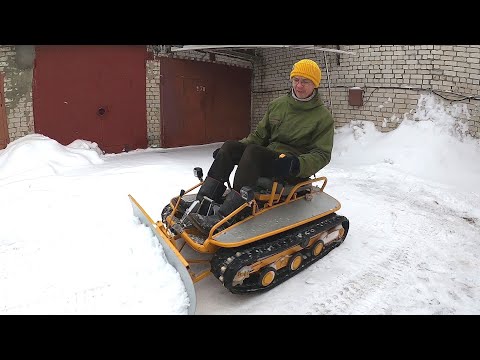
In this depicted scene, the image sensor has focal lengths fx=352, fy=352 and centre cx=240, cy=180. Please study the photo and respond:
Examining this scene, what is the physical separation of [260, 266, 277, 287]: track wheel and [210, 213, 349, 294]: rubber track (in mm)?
32

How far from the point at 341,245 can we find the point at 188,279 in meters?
1.85

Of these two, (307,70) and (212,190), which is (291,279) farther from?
(307,70)

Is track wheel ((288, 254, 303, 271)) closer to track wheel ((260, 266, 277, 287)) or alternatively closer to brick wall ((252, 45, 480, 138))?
track wheel ((260, 266, 277, 287))

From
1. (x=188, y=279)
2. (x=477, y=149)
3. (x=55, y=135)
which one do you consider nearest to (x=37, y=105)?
(x=55, y=135)

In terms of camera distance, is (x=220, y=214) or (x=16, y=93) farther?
(x=16, y=93)

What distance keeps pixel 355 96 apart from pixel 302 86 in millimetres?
4626

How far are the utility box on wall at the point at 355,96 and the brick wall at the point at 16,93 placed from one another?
6.44 m

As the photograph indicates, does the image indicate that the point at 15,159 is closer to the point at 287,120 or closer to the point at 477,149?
the point at 287,120

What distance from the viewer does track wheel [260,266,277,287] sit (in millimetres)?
2732

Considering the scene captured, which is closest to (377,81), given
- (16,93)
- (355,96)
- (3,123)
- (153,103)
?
(355,96)

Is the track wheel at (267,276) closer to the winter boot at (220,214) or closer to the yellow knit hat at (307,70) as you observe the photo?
the winter boot at (220,214)

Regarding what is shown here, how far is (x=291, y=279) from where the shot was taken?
299 cm

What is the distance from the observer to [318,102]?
133 inches

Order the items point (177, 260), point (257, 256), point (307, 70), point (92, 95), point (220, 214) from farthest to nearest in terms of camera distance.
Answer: point (92, 95) → point (307, 70) → point (220, 214) → point (257, 256) → point (177, 260)
